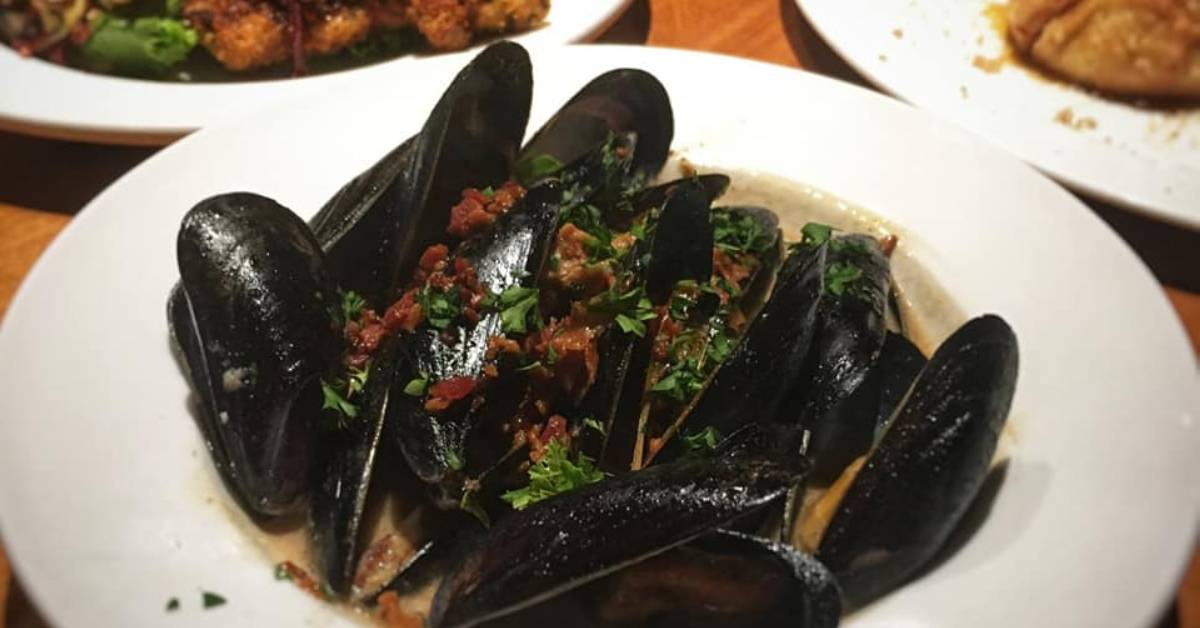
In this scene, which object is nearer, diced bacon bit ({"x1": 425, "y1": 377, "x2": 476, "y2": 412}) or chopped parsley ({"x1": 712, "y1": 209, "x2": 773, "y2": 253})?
diced bacon bit ({"x1": 425, "y1": 377, "x2": 476, "y2": 412})

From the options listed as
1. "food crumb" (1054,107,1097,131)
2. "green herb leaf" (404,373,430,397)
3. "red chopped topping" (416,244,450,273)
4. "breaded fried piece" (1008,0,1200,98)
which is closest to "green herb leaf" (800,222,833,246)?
"red chopped topping" (416,244,450,273)

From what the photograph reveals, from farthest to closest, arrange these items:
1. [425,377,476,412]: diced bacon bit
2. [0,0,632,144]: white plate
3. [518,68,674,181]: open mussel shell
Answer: [0,0,632,144]: white plate, [518,68,674,181]: open mussel shell, [425,377,476,412]: diced bacon bit

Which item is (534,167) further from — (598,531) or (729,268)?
(598,531)

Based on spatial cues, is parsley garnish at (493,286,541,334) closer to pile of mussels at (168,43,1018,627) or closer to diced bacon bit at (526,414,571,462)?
pile of mussels at (168,43,1018,627)

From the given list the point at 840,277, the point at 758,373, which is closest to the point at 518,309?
the point at 758,373

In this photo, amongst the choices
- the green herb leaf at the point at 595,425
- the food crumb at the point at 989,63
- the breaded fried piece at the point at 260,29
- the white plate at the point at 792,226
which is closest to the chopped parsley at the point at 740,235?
the white plate at the point at 792,226
